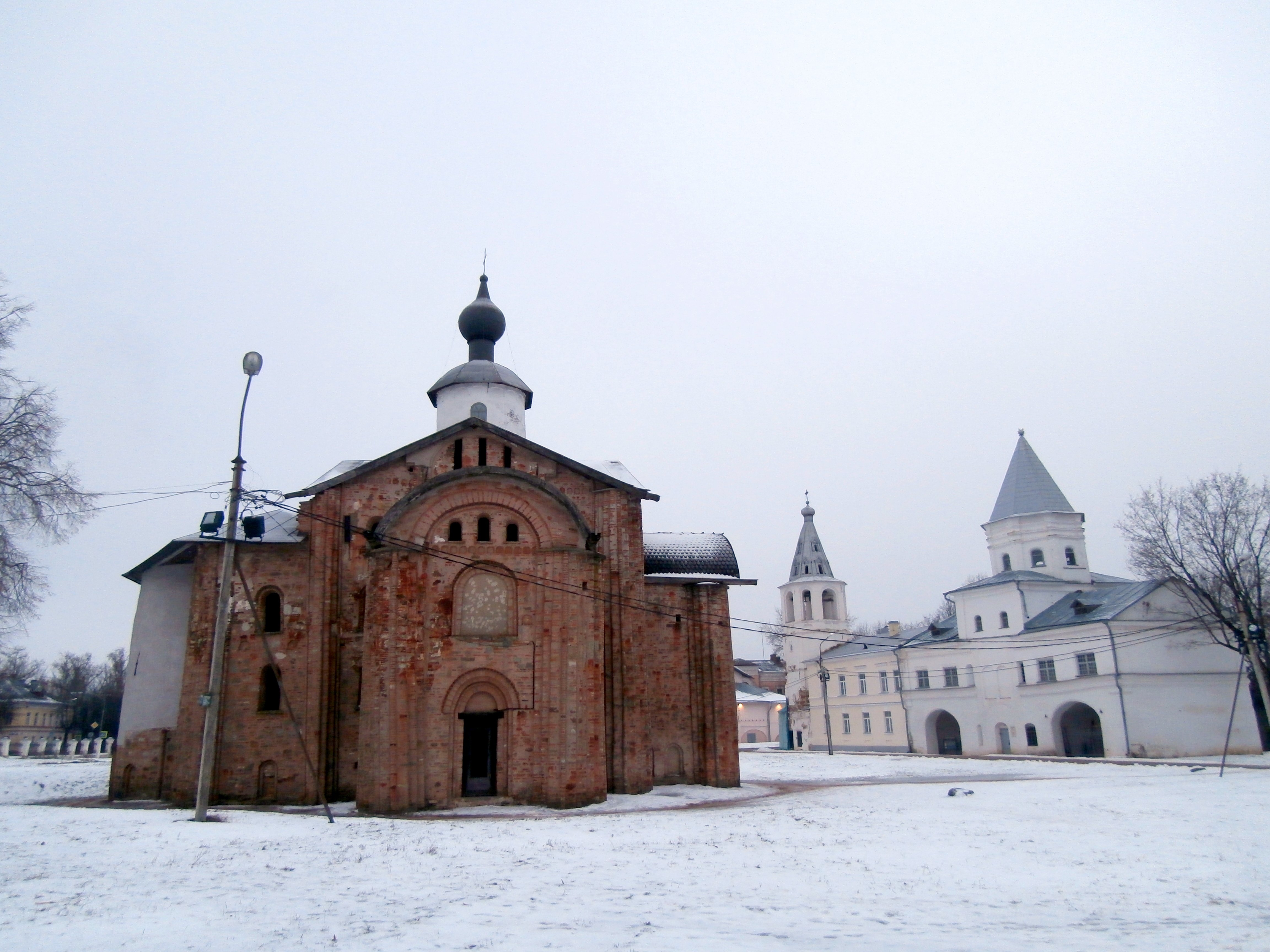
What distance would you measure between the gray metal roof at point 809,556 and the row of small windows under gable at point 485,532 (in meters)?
39.0

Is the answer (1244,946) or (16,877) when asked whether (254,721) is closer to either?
(16,877)

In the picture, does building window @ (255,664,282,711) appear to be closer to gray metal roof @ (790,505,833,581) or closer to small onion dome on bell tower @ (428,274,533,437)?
small onion dome on bell tower @ (428,274,533,437)

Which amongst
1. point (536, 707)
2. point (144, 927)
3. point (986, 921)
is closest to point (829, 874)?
point (986, 921)

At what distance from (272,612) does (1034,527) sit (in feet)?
128

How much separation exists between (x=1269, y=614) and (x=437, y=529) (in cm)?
3264

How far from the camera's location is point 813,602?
58.3 m

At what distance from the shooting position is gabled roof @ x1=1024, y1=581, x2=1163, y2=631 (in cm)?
3881

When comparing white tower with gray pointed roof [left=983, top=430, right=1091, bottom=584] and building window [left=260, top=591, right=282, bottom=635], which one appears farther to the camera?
white tower with gray pointed roof [left=983, top=430, right=1091, bottom=584]

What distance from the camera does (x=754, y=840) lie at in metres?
14.6

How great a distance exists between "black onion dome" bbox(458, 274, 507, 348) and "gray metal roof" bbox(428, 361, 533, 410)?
912 mm

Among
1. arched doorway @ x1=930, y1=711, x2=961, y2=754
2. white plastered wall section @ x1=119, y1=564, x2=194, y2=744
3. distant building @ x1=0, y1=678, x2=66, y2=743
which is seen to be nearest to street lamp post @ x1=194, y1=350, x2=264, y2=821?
white plastered wall section @ x1=119, y1=564, x2=194, y2=744

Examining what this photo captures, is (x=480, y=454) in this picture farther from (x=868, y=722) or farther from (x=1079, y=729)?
(x=868, y=722)

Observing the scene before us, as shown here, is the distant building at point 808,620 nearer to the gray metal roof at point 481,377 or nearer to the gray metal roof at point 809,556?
the gray metal roof at point 809,556

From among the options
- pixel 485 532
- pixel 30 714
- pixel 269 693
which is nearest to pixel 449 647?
pixel 485 532
